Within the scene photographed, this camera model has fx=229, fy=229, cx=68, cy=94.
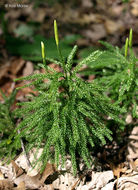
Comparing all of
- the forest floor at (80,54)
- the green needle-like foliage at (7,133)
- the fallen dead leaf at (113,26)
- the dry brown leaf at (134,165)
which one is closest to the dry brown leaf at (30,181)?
the forest floor at (80,54)

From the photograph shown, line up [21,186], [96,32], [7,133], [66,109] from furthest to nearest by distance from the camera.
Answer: [96,32]
[7,133]
[21,186]
[66,109]

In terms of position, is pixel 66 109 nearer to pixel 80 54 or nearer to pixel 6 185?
pixel 6 185

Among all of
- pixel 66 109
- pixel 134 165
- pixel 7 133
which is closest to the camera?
pixel 66 109

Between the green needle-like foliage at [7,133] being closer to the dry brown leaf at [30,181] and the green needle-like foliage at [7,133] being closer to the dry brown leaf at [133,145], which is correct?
the dry brown leaf at [30,181]

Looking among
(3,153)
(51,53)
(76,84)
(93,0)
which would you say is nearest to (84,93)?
(76,84)

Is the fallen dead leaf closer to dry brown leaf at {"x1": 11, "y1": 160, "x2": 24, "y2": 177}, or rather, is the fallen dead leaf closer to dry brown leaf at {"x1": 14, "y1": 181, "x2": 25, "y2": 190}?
dry brown leaf at {"x1": 11, "y1": 160, "x2": 24, "y2": 177}

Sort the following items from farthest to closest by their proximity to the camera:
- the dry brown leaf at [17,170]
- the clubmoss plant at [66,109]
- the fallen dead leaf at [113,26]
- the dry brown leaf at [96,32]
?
1. the fallen dead leaf at [113,26]
2. the dry brown leaf at [96,32]
3. the dry brown leaf at [17,170]
4. the clubmoss plant at [66,109]

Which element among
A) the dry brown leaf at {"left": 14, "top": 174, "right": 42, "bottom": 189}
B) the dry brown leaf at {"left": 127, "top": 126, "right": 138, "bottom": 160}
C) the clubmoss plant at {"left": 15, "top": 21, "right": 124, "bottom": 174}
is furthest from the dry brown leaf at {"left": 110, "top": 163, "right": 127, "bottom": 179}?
the dry brown leaf at {"left": 14, "top": 174, "right": 42, "bottom": 189}

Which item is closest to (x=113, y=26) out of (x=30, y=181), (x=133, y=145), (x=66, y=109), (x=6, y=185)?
(x=133, y=145)
